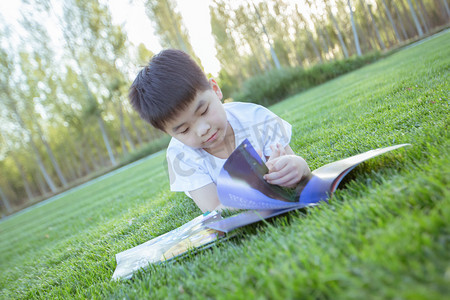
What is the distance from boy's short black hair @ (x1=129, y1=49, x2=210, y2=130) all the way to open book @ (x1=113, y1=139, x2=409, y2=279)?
68 cm

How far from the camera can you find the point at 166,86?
1.84m

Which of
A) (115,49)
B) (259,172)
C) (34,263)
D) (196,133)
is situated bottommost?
(34,263)

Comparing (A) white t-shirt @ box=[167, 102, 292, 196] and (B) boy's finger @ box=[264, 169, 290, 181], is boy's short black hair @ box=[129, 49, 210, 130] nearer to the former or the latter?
(A) white t-shirt @ box=[167, 102, 292, 196]

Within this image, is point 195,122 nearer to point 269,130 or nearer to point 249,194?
point 269,130

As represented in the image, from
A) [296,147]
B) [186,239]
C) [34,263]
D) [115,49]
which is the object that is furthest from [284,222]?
[115,49]

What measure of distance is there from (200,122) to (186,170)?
49cm

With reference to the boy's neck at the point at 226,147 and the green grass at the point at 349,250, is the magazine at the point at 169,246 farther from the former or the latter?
the boy's neck at the point at 226,147

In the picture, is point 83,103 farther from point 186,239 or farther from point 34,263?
point 186,239

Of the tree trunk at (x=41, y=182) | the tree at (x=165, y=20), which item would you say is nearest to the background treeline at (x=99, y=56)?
the tree at (x=165, y=20)

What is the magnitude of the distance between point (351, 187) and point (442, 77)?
2.23 meters

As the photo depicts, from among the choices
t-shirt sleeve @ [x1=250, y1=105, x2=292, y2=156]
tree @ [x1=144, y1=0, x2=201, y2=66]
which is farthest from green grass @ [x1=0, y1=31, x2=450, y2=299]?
tree @ [x1=144, y1=0, x2=201, y2=66]

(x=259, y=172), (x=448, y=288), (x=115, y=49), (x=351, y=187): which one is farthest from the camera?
(x=115, y=49)

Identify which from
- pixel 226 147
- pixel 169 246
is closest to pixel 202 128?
pixel 226 147

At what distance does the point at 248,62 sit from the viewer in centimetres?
3212
